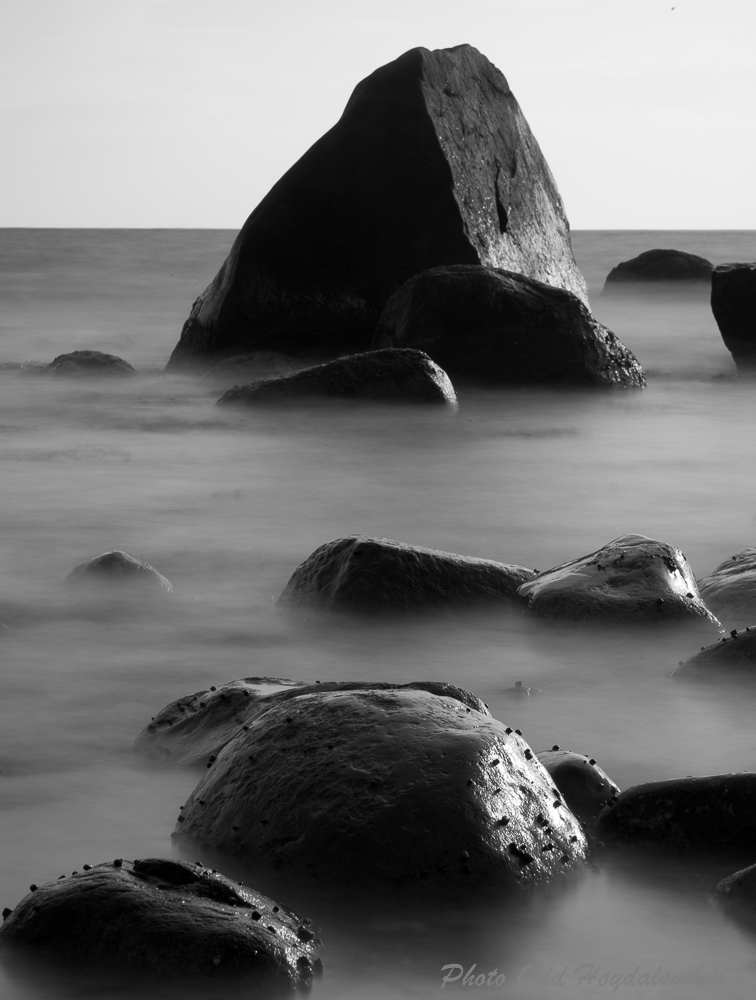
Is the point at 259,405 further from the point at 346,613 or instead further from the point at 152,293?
the point at 152,293

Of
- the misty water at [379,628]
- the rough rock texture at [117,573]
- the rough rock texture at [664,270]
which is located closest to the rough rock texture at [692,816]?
the misty water at [379,628]

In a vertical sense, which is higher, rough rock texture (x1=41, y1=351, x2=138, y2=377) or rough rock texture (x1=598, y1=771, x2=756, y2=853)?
rough rock texture (x1=598, y1=771, x2=756, y2=853)

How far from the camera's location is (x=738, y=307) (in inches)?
508

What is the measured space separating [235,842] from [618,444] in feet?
21.5

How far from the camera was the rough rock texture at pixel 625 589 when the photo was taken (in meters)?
4.38

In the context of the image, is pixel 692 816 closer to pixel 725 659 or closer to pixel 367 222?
pixel 725 659

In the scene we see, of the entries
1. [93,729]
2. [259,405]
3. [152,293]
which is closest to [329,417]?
[259,405]

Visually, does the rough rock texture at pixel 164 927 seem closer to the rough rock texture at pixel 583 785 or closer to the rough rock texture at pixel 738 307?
the rough rock texture at pixel 583 785

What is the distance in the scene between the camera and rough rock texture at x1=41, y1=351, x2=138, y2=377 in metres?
12.2

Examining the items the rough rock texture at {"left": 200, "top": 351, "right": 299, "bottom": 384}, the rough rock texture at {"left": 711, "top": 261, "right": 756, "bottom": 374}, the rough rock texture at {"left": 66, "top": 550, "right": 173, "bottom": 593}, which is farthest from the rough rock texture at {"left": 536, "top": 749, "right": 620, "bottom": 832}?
the rough rock texture at {"left": 711, "top": 261, "right": 756, "bottom": 374}

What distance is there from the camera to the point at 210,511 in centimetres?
675

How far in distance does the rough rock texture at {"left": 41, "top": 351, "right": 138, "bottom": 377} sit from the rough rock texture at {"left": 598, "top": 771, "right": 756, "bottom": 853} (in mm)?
9868

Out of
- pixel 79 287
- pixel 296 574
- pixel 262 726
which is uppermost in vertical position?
pixel 262 726

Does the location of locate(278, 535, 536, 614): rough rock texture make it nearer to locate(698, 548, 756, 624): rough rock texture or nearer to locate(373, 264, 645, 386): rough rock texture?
locate(698, 548, 756, 624): rough rock texture
